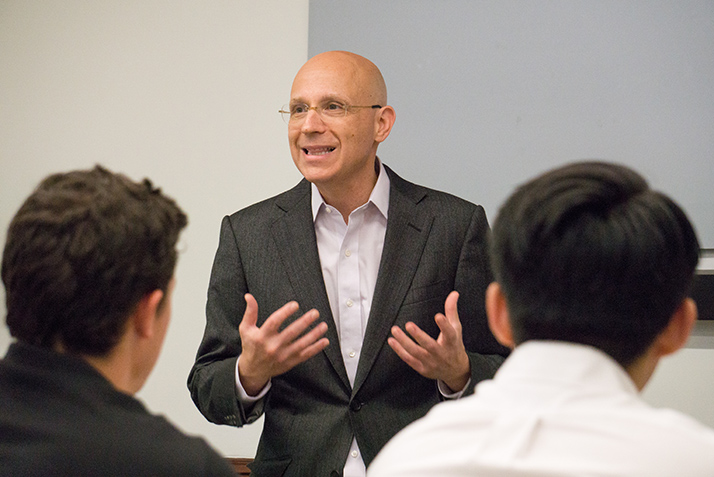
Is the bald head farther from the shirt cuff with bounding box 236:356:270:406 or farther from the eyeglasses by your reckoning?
the shirt cuff with bounding box 236:356:270:406

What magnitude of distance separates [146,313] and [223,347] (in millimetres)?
887

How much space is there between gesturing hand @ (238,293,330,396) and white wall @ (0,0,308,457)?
1.30m

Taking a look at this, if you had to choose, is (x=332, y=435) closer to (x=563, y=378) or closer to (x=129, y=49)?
(x=563, y=378)

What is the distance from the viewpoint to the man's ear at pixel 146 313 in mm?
1021

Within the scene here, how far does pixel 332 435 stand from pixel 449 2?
1.75m

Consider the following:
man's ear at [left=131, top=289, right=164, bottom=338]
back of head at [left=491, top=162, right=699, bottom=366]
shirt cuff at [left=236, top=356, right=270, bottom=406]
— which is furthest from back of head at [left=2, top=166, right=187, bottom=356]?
shirt cuff at [left=236, top=356, right=270, bottom=406]

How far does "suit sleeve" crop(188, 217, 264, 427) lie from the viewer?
1775mm

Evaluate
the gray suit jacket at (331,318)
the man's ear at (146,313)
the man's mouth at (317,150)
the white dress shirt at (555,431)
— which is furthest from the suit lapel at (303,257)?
the white dress shirt at (555,431)

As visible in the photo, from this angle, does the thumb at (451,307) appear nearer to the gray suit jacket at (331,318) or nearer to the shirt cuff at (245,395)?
the gray suit jacket at (331,318)

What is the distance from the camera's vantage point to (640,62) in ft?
8.47

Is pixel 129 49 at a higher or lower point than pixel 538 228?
higher

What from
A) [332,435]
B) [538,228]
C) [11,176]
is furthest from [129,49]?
[538,228]

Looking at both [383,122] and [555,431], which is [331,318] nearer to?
[383,122]

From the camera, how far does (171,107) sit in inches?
118
